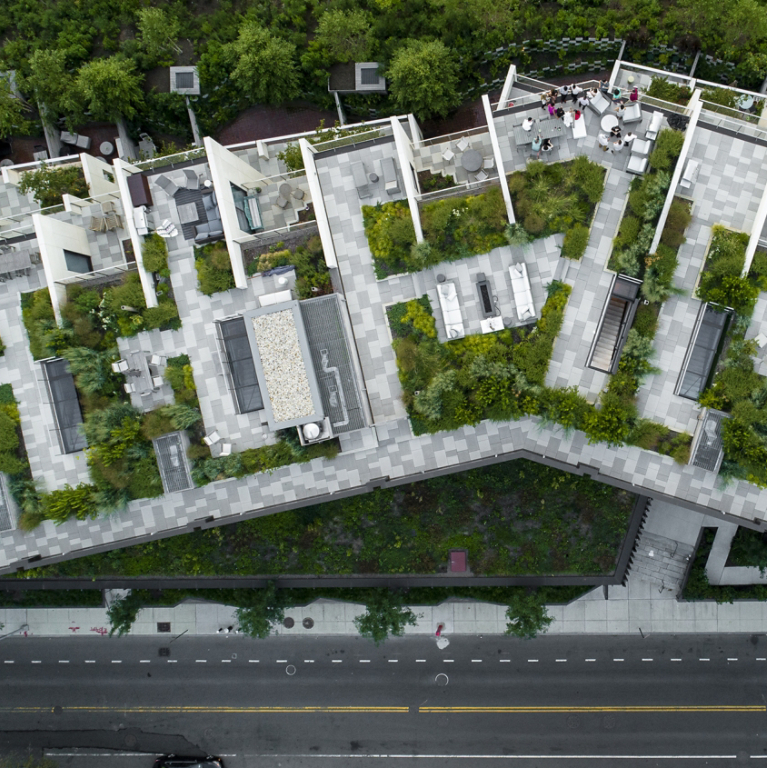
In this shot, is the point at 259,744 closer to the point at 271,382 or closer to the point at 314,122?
the point at 271,382

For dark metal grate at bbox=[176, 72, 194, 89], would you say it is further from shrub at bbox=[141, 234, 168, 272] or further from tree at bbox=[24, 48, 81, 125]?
shrub at bbox=[141, 234, 168, 272]

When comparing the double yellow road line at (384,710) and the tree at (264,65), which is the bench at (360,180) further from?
the double yellow road line at (384,710)

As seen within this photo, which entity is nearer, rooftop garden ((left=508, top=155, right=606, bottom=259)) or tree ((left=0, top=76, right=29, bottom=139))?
rooftop garden ((left=508, top=155, right=606, bottom=259))

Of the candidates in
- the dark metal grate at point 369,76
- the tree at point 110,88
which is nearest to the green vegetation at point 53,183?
the tree at point 110,88

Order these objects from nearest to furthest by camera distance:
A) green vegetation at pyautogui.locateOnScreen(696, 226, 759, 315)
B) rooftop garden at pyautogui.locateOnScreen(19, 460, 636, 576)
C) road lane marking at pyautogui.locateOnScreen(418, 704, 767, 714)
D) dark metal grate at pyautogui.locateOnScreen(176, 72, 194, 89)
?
green vegetation at pyautogui.locateOnScreen(696, 226, 759, 315), rooftop garden at pyautogui.locateOnScreen(19, 460, 636, 576), road lane marking at pyautogui.locateOnScreen(418, 704, 767, 714), dark metal grate at pyautogui.locateOnScreen(176, 72, 194, 89)

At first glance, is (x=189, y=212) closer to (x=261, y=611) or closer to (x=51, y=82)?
(x=51, y=82)

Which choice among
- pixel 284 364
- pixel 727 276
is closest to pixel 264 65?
pixel 284 364

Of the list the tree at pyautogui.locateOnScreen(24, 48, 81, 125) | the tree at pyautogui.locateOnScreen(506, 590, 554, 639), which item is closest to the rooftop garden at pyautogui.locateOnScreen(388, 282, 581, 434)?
the tree at pyautogui.locateOnScreen(506, 590, 554, 639)
